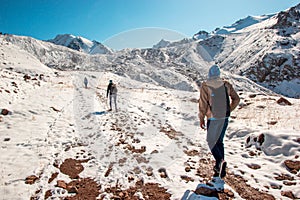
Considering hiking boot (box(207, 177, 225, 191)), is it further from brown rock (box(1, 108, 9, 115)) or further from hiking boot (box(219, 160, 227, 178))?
brown rock (box(1, 108, 9, 115))

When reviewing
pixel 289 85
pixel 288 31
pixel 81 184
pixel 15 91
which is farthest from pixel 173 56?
pixel 81 184

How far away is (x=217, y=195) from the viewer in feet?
14.0

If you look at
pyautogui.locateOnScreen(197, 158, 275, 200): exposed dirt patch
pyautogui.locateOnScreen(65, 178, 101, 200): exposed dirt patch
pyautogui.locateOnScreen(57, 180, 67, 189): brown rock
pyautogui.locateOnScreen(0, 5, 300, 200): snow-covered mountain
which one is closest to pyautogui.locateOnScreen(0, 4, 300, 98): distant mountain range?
pyautogui.locateOnScreen(0, 5, 300, 200): snow-covered mountain

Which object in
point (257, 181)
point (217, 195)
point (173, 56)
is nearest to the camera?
point (217, 195)

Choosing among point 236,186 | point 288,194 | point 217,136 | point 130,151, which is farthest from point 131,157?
point 288,194

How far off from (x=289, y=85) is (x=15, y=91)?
8214cm

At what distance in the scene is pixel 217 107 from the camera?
16.0ft

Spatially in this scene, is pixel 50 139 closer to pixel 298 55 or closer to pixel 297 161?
pixel 297 161

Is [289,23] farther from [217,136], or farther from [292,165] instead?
[217,136]

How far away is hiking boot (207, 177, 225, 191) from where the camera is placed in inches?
180

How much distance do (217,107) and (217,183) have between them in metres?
1.93

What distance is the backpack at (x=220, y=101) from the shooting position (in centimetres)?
486

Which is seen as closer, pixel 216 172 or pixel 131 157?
pixel 216 172

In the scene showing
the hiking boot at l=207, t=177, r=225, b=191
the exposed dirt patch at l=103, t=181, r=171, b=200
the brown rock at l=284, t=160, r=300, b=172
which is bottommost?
the exposed dirt patch at l=103, t=181, r=171, b=200
